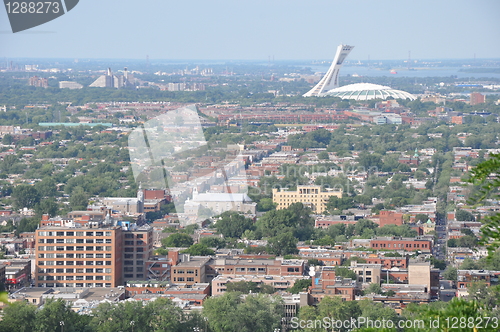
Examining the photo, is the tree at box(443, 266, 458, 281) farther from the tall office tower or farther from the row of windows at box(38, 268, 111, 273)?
the tall office tower

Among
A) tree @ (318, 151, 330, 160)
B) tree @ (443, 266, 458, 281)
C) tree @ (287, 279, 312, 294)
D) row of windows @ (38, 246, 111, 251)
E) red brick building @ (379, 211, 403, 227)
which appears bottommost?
tree @ (318, 151, 330, 160)

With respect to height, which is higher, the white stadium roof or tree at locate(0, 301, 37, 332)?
tree at locate(0, 301, 37, 332)

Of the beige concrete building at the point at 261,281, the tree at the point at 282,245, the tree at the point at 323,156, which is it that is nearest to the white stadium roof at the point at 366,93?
the tree at the point at 323,156

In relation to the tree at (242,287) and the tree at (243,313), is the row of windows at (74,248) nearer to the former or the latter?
the tree at (242,287)

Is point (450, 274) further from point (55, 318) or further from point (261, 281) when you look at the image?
point (55, 318)

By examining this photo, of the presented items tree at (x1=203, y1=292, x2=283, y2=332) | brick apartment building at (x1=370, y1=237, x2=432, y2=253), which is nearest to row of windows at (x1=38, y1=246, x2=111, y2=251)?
tree at (x1=203, y1=292, x2=283, y2=332)

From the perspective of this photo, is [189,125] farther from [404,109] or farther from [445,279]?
[404,109]

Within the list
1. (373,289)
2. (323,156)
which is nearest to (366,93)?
(323,156)
